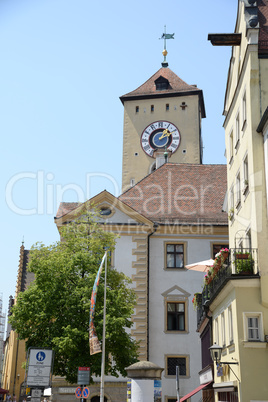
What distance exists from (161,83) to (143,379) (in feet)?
161

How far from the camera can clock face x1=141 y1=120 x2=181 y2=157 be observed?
58938mm

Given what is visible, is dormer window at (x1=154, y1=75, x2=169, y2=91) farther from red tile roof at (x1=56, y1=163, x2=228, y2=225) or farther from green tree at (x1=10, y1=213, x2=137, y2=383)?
green tree at (x1=10, y1=213, x2=137, y2=383)

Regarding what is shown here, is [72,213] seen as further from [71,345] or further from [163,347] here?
[71,345]

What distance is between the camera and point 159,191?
135 feet

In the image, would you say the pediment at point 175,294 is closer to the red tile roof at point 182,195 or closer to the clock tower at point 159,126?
the red tile roof at point 182,195

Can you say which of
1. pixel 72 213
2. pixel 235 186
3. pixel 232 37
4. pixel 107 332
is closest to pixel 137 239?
pixel 72 213

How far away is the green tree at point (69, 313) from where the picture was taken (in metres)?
26.4

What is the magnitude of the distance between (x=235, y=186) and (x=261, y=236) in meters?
5.37

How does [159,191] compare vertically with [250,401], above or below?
above

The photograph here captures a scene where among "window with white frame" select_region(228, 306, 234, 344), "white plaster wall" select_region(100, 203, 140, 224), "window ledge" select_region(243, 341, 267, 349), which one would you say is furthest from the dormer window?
"window ledge" select_region(243, 341, 267, 349)

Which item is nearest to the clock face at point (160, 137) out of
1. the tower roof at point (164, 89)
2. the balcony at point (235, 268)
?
the tower roof at point (164, 89)

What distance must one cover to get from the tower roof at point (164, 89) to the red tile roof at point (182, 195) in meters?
18.7

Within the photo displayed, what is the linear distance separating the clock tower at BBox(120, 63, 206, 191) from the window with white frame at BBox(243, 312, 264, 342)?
39812 mm

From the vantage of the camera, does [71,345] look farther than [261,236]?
Yes
